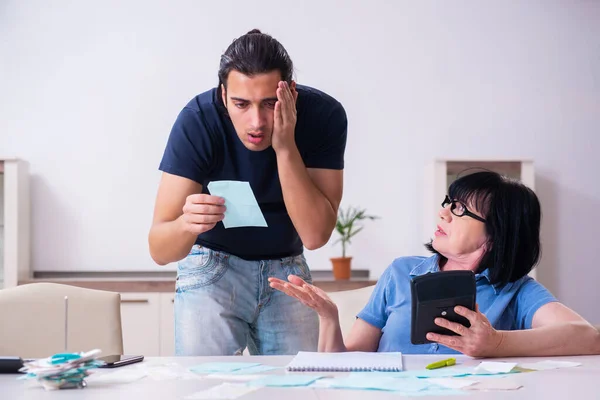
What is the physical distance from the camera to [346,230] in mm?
4473

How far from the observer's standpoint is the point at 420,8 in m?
4.61

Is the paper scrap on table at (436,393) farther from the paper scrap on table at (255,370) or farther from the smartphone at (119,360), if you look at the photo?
the smartphone at (119,360)

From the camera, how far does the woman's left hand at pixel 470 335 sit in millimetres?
1521

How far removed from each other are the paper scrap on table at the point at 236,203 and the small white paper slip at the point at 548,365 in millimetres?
846

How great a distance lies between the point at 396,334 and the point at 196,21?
3.15 metres

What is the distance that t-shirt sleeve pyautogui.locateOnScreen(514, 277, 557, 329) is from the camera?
69.4 inches

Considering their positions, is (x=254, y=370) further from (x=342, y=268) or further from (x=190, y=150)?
(x=342, y=268)

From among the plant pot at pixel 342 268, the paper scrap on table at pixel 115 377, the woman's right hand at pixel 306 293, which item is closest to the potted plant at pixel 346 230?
the plant pot at pixel 342 268

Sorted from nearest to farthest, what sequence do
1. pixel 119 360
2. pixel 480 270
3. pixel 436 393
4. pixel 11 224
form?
pixel 436 393, pixel 119 360, pixel 480 270, pixel 11 224

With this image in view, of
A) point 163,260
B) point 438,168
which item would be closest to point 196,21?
point 438,168

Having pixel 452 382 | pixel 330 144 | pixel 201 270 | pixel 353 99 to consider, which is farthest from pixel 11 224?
pixel 452 382

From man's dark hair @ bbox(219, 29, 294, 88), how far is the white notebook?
0.75m

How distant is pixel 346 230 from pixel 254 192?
97.9 inches

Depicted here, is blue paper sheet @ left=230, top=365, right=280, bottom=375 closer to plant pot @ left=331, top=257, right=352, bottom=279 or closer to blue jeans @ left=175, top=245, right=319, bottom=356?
blue jeans @ left=175, top=245, right=319, bottom=356
